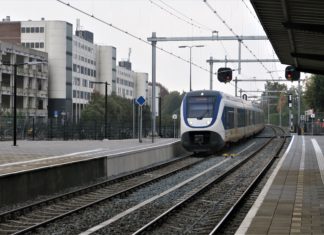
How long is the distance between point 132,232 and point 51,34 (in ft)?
320

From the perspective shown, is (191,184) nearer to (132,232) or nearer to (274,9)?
(274,9)

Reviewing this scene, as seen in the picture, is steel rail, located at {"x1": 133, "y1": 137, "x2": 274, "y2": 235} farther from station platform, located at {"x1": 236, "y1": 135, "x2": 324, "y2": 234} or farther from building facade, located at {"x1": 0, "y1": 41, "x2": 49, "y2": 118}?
building facade, located at {"x1": 0, "y1": 41, "x2": 49, "y2": 118}

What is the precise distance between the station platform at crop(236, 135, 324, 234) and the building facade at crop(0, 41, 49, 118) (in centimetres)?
6542

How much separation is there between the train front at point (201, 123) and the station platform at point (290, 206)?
28.5 ft

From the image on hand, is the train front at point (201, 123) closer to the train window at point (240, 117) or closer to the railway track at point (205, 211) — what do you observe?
the train window at point (240, 117)

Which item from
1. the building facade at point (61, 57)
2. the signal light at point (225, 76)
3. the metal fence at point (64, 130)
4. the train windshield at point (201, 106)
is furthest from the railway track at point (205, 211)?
the building facade at point (61, 57)

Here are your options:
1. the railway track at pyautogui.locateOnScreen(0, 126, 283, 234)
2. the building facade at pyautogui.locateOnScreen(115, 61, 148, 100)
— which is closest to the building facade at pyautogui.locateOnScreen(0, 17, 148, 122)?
the building facade at pyautogui.locateOnScreen(115, 61, 148, 100)

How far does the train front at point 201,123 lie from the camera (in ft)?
102

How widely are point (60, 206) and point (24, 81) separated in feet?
263

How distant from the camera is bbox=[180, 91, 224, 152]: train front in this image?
31031 mm

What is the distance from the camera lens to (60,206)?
1492cm

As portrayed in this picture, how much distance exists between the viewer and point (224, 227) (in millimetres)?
11453

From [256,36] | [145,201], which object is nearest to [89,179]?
[145,201]

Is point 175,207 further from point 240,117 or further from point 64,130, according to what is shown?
point 64,130
